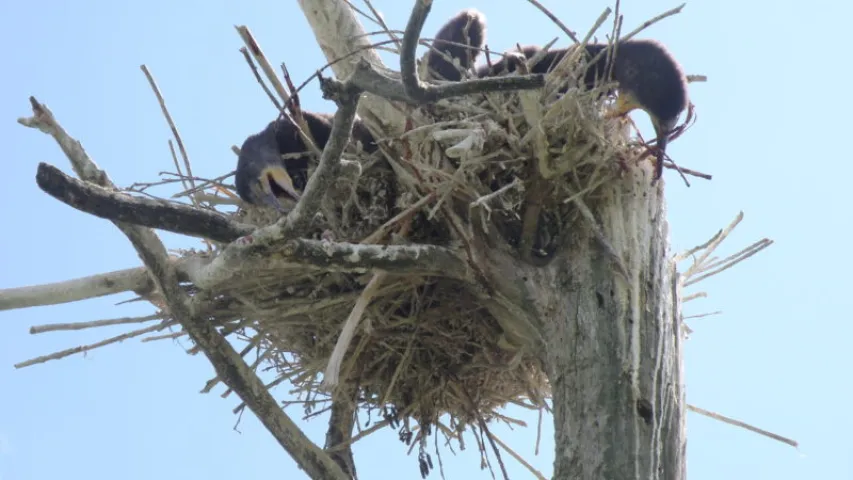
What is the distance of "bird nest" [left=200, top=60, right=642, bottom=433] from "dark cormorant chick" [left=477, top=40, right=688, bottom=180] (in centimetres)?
39

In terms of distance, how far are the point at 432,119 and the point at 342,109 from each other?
158 centimetres

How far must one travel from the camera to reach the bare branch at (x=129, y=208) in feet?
7.54

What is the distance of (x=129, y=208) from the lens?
8.01ft

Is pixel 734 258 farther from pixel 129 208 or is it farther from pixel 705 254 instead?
pixel 129 208

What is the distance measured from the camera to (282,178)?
469cm

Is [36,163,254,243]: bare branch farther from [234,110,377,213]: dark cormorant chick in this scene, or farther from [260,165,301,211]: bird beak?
[260,165,301,211]: bird beak

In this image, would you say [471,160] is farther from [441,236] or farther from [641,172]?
[641,172]

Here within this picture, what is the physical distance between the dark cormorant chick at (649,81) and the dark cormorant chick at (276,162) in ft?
3.56

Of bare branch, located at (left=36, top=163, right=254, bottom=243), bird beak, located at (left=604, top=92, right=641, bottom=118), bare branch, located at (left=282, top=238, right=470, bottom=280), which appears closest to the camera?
bare branch, located at (left=36, top=163, right=254, bottom=243)

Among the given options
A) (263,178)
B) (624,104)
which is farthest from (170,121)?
(624,104)

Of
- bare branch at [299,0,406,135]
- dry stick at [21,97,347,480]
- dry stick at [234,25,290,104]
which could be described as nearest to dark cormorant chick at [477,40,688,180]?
bare branch at [299,0,406,135]

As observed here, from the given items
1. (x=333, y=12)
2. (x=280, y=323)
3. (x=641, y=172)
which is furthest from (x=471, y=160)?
(x=333, y=12)

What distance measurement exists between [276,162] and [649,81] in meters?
1.82

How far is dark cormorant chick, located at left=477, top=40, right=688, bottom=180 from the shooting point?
4184 mm
